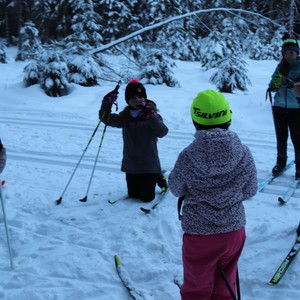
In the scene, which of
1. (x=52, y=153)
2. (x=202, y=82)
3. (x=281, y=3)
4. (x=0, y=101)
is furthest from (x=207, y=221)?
(x=281, y=3)

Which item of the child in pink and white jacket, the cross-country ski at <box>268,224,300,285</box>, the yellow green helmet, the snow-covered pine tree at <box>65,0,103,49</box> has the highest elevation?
the snow-covered pine tree at <box>65,0,103,49</box>

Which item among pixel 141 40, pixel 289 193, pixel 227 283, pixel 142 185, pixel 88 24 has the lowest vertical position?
pixel 289 193

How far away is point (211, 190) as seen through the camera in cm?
231

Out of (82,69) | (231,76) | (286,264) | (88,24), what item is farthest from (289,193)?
(88,24)

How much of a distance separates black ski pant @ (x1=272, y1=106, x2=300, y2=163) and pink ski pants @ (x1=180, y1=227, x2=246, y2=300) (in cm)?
330

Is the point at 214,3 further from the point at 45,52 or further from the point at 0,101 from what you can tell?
the point at 0,101

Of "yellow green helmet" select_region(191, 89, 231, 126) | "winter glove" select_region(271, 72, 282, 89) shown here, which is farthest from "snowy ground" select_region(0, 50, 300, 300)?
"yellow green helmet" select_region(191, 89, 231, 126)

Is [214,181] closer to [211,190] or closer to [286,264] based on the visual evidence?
[211,190]

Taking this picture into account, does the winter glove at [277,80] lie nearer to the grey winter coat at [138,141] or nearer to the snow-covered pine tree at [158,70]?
the grey winter coat at [138,141]

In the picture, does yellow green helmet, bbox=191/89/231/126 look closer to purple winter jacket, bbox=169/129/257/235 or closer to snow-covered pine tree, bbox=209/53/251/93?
purple winter jacket, bbox=169/129/257/235

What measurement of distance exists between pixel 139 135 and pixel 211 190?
95.6 inches

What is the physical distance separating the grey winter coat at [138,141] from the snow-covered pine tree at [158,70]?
8.92 meters

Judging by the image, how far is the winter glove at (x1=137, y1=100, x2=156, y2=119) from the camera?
436 centimetres

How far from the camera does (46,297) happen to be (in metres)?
3.01
